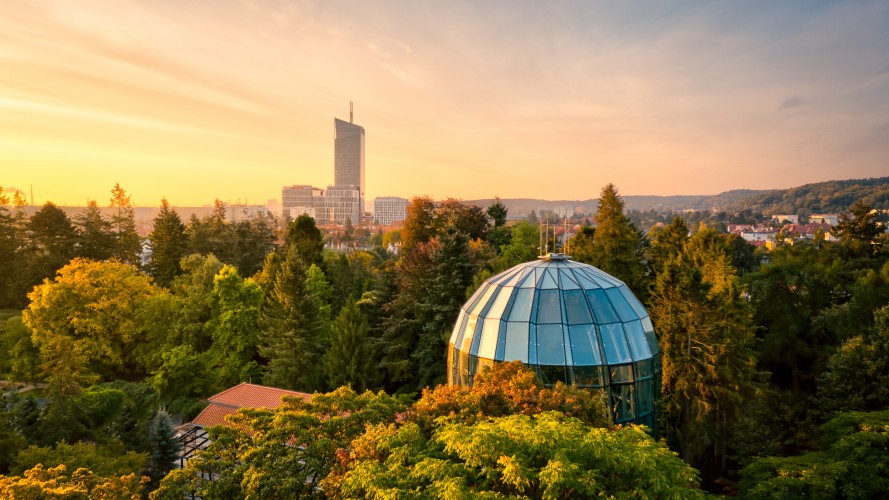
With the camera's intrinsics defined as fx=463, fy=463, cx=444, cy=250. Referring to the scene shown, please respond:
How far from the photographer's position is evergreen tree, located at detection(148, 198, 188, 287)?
51.1m

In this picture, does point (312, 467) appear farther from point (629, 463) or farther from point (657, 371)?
point (657, 371)

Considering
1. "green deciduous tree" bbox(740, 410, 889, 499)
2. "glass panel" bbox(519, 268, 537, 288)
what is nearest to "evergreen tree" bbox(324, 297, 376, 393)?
"glass panel" bbox(519, 268, 537, 288)

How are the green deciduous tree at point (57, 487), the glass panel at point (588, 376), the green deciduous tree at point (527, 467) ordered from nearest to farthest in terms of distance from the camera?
1. the green deciduous tree at point (527, 467)
2. the green deciduous tree at point (57, 487)
3. the glass panel at point (588, 376)

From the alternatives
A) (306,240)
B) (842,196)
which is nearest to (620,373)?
(306,240)

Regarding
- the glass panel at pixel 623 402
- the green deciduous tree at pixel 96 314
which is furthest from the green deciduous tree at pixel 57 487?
the green deciduous tree at pixel 96 314

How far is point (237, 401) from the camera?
27.2 meters

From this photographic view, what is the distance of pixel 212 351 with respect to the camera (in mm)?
34312

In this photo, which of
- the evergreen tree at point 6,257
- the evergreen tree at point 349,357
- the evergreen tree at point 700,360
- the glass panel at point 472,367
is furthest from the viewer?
the evergreen tree at point 6,257

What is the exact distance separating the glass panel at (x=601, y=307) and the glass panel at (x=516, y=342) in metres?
2.78

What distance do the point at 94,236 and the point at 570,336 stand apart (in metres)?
55.7

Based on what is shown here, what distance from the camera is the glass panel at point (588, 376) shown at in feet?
54.9

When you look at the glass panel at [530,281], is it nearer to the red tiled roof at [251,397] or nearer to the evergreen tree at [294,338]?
the red tiled roof at [251,397]

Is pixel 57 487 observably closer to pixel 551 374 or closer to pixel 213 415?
pixel 213 415

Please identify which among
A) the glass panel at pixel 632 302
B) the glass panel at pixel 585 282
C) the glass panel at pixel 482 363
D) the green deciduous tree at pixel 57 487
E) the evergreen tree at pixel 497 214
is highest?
the evergreen tree at pixel 497 214
